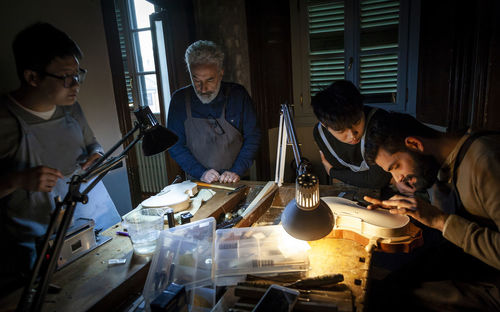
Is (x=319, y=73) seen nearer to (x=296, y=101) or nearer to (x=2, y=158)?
(x=296, y=101)

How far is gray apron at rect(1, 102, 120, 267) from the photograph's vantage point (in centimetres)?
159

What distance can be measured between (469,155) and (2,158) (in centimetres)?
225

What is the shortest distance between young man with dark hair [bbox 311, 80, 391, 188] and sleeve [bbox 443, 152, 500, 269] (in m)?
0.79

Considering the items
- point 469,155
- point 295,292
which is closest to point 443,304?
point 469,155

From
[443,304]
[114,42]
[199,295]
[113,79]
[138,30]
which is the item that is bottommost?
[443,304]

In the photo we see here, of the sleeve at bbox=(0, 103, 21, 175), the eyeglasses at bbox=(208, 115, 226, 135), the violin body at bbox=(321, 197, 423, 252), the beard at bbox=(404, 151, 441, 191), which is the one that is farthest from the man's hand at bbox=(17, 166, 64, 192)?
the beard at bbox=(404, 151, 441, 191)

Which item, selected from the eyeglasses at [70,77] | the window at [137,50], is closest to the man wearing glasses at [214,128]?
the eyeglasses at [70,77]

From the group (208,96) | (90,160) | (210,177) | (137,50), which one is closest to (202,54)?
(208,96)

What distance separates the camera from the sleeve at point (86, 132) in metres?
2.05

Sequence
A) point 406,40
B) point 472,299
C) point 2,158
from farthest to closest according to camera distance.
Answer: point 406,40 < point 2,158 < point 472,299

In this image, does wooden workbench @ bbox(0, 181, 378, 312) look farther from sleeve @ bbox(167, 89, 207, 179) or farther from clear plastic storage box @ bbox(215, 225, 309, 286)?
sleeve @ bbox(167, 89, 207, 179)

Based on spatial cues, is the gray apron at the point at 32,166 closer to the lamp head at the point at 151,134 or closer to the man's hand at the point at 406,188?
the lamp head at the point at 151,134

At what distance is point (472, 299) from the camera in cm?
141

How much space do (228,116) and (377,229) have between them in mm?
1795
